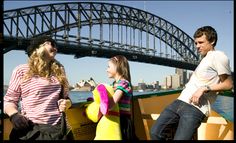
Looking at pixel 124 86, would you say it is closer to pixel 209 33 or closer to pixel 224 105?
pixel 209 33

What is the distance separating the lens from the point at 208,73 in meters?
1.85

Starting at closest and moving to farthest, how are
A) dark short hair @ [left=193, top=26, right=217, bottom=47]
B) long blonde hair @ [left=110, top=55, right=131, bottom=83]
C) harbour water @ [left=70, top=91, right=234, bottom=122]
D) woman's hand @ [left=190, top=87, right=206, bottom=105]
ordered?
woman's hand @ [left=190, top=87, right=206, bottom=105] < dark short hair @ [left=193, top=26, right=217, bottom=47] < long blonde hair @ [left=110, top=55, right=131, bottom=83] < harbour water @ [left=70, top=91, right=234, bottom=122]

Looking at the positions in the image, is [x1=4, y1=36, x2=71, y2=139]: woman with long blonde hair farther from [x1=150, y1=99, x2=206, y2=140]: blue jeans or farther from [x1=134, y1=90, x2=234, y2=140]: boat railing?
[x1=134, y1=90, x2=234, y2=140]: boat railing

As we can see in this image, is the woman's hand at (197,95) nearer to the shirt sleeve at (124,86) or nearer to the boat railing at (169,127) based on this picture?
the boat railing at (169,127)

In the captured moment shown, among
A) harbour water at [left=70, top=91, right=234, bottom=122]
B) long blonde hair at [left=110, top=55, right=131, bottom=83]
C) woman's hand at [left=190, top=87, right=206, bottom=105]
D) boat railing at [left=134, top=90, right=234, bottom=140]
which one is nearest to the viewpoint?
woman's hand at [left=190, top=87, right=206, bottom=105]

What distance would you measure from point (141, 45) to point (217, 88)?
129 feet

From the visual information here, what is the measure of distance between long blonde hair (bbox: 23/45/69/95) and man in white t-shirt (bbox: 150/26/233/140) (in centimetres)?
59

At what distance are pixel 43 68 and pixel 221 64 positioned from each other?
0.94 metres

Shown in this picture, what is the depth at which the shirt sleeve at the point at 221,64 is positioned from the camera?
1.80 metres

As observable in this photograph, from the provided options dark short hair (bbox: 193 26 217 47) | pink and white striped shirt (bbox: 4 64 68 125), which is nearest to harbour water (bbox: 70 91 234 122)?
pink and white striped shirt (bbox: 4 64 68 125)

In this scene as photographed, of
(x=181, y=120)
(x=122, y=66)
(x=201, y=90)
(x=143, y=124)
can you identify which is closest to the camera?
(x=201, y=90)

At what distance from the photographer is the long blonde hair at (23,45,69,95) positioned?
1.86 m

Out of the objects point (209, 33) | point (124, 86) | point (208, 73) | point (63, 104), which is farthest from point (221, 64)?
point (63, 104)

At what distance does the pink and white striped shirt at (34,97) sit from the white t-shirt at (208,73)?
724mm
